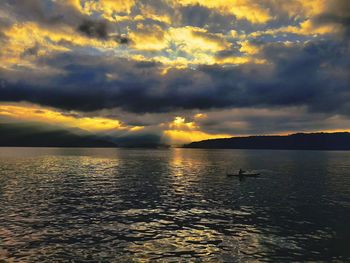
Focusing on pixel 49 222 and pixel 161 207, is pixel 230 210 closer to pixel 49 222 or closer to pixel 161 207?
pixel 161 207

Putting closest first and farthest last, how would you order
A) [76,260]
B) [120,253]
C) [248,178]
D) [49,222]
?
[76,260]
[120,253]
[49,222]
[248,178]

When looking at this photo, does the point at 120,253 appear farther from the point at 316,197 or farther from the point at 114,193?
the point at 316,197

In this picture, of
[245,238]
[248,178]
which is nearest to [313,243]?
[245,238]

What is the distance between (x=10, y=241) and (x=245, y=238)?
24.7m

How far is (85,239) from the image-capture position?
34344 millimetres

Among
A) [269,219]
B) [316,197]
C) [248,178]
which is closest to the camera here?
[269,219]

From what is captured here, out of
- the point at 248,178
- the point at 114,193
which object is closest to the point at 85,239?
the point at 114,193

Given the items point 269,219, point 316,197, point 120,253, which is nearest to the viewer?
point 120,253

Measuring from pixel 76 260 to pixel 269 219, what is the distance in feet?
88.3

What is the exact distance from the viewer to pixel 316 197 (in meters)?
63.7

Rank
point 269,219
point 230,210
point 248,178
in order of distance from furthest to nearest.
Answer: point 248,178 < point 230,210 < point 269,219

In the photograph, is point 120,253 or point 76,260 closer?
point 76,260

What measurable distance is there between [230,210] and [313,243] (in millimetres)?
17368

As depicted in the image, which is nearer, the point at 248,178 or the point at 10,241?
the point at 10,241
